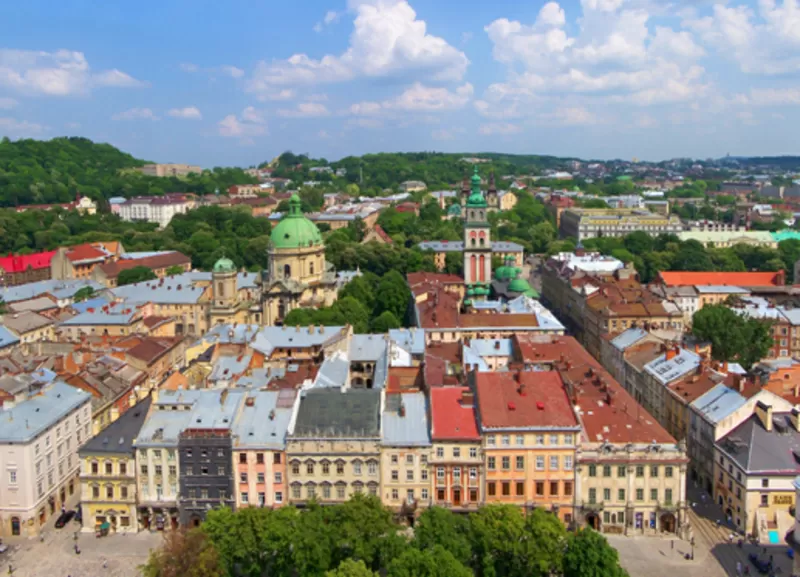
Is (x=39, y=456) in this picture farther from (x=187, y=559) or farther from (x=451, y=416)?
(x=451, y=416)

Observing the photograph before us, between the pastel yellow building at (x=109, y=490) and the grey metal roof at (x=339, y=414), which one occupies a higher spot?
the grey metal roof at (x=339, y=414)

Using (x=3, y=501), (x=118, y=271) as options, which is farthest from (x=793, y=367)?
(x=118, y=271)

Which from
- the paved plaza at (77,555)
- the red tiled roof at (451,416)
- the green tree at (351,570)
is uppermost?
the red tiled roof at (451,416)

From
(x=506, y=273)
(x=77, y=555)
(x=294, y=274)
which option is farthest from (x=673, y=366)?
A: (x=506, y=273)

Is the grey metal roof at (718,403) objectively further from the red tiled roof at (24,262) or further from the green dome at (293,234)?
the red tiled roof at (24,262)

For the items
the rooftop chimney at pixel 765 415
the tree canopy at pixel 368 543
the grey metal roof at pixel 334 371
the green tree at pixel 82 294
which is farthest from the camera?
the green tree at pixel 82 294

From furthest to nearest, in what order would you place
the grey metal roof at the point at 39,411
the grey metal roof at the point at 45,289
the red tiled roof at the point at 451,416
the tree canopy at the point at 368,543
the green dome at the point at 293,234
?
the grey metal roof at the point at 45,289
the green dome at the point at 293,234
the grey metal roof at the point at 39,411
the red tiled roof at the point at 451,416
the tree canopy at the point at 368,543

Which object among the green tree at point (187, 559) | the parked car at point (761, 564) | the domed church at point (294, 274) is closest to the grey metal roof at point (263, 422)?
the green tree at point (187, 559)
